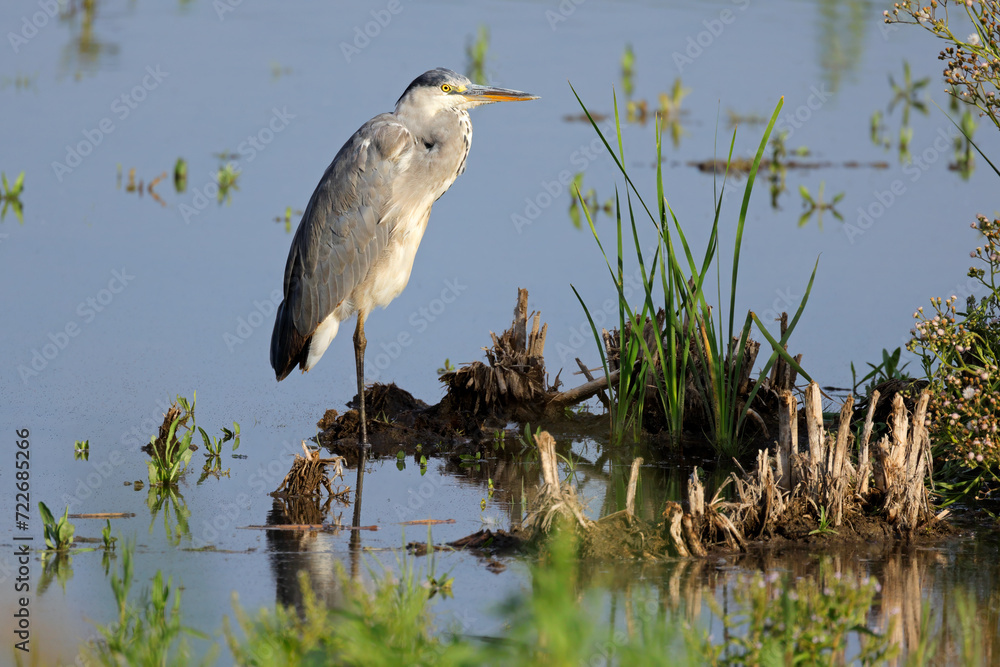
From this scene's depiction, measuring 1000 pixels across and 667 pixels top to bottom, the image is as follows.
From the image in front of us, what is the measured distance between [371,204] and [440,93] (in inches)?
30.9

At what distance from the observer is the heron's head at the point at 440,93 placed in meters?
6.86

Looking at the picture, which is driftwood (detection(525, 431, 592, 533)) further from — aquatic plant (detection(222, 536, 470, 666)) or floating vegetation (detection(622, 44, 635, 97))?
floating vegetation (detection(622, 44, 635, 97))

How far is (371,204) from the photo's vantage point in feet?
22.6

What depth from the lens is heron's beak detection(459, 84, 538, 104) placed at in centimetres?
696

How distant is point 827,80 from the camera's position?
15953mm

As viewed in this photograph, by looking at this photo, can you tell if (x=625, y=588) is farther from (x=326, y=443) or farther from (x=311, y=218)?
(x=311, y=218)

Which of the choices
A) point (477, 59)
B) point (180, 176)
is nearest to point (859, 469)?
point (180, 176)

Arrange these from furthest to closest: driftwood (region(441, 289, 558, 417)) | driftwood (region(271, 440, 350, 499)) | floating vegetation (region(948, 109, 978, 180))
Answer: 1. floating vegetation (region(948, 109, 978, 180))
2. driftwood (region(441, 289, 558, 417))
3. driftwood (region(271, 440, 350, 499))

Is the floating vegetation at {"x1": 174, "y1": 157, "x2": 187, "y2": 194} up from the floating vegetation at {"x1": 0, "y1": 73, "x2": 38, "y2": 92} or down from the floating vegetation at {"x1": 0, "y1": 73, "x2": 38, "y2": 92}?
down

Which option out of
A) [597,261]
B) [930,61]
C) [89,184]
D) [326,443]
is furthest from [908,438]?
[930,61]

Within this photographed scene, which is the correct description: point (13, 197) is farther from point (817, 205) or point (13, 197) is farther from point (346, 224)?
point (817, 205)

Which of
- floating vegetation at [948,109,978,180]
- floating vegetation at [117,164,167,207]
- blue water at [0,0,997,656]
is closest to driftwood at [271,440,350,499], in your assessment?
blue water at [0,0,997,656]

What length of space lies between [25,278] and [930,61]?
1308 centimetres

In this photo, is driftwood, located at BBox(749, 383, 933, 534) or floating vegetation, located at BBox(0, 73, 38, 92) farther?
floating vegetation, located at BBox(0, 73, 38, 92)
